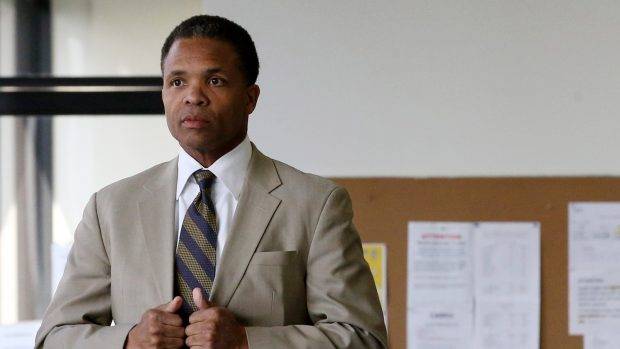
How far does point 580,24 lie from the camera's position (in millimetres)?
3129

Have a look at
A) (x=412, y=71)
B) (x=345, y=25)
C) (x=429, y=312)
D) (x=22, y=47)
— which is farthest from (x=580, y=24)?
(x=22, y=47)

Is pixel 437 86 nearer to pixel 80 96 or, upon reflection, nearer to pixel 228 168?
pixel 80 96

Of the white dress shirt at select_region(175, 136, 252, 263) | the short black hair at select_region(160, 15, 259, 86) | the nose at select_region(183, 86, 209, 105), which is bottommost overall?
the white dress shirt at select_region(175, 136, 252, 263)

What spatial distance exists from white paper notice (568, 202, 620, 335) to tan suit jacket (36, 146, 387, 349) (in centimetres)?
169

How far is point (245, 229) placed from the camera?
1549 mm

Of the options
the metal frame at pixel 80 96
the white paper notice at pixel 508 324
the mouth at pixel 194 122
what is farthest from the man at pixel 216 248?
the metal frame at pixel 80 96

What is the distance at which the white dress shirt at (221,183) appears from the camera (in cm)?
161

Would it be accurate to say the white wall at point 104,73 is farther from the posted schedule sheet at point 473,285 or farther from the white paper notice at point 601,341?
the white paper notice at point 601,341

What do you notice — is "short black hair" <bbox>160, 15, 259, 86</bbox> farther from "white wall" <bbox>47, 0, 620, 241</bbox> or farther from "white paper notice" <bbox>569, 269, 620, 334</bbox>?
"white paper notice" <bbox>569, 269, 620, 334</bbox>

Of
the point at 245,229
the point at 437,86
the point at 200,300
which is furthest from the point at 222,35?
the point at 437,86

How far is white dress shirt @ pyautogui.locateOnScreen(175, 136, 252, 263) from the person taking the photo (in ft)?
5.28

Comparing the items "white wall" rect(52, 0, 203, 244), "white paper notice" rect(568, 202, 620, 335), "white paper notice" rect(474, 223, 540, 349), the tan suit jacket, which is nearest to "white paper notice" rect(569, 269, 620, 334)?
"white paper notice" rect(568, 202, 620, 335)

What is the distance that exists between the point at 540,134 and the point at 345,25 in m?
0.74

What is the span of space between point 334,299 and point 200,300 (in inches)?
8.6
